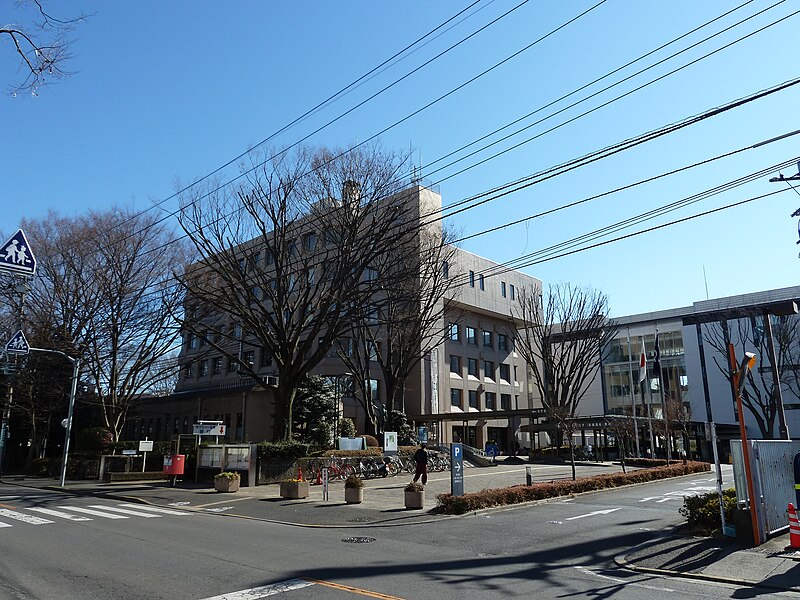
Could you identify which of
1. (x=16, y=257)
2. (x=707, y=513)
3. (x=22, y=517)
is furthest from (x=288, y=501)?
(x=16, y=257)

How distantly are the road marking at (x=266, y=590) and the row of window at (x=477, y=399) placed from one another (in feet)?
165

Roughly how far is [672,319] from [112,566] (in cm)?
6701

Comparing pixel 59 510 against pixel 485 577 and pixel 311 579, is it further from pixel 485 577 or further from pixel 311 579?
pixel 485 577

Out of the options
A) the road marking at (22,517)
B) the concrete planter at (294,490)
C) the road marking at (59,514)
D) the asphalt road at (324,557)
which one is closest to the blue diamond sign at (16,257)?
the asphalt road at (324,557)

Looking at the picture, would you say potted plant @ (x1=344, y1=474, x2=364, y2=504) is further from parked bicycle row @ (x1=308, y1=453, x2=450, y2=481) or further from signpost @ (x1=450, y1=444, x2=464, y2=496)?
parked bicycle row @ (x1=308, y1=453, x2=450, y2=481)

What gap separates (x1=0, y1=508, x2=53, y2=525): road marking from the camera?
47.6ft

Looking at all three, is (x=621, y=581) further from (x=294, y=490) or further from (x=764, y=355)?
(x=764, y=355)

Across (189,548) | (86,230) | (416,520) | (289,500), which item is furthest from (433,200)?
(189,548)

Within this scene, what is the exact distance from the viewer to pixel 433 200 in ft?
160

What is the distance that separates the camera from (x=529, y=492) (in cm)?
1927

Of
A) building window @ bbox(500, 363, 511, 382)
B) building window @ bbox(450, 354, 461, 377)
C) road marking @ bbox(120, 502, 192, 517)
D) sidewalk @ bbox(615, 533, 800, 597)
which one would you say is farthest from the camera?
building window @ bbox(500, 363, 511, 382)

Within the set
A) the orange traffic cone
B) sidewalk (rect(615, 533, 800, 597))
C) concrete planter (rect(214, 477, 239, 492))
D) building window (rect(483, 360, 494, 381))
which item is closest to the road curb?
sidewalk (rect(615, 533, 800, 597))

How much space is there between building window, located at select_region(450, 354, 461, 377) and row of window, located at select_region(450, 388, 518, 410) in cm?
188

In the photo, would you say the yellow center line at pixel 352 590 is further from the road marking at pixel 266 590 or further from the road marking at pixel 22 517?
the road marking at pixel 22 517
